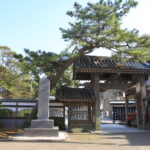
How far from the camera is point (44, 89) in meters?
11.0

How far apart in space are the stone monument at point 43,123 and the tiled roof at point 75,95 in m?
2.35

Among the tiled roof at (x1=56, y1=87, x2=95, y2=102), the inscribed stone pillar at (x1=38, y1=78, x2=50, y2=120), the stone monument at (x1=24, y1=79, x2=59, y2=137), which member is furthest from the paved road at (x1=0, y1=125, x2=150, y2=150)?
the tiled roof at (x1=56, y1=87, x2=95, y2=102)

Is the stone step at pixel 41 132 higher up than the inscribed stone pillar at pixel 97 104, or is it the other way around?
the inscribed stone pillar at pixel 97 104

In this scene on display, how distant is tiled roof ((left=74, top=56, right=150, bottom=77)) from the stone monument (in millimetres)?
3415

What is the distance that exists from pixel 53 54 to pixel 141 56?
683 centimetres

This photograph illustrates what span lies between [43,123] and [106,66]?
6.95 m

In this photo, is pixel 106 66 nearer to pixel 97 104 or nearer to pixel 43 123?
pixel 97 104

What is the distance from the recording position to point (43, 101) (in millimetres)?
10820

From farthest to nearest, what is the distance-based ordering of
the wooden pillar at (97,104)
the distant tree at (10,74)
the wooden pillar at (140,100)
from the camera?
the distant tree at (10,74), the wooden pillar at (140,100), the wooden pillar at (97,104)

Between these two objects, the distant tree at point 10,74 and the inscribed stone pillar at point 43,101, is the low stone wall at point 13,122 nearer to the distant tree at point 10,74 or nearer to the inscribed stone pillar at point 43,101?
the inscribed stone pillar at point 43,101

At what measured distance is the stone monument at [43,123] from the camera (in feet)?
31.7

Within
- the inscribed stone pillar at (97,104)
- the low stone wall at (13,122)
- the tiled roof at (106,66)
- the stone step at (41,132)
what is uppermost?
the tiled roof at (106,66)

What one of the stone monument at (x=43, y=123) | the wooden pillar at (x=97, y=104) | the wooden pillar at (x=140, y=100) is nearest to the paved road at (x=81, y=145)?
the stone monument at (x=43, y=123)

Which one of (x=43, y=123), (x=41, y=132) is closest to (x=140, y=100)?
(x=43, y=123)
